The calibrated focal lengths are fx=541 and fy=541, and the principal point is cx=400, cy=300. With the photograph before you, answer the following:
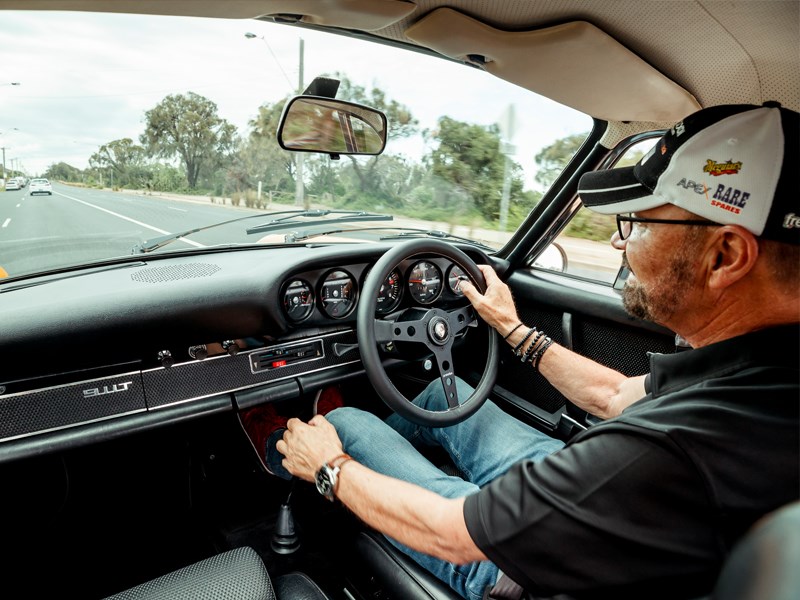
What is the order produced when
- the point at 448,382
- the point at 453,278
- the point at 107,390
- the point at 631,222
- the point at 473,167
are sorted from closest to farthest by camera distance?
the point at 631,222 → the point at 107,390 → the point at 448,382 → the point at 453,278 → the point at 473,167

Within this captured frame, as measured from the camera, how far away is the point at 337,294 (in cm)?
265

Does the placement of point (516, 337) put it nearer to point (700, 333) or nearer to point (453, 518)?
point (700, 333)

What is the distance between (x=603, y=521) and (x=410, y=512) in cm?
54

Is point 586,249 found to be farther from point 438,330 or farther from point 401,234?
point 438,330

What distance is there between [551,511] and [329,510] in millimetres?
2037

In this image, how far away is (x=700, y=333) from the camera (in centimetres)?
138

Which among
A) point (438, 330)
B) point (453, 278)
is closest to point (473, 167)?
point (453, 278)

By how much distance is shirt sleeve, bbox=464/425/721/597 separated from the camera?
99 centimetres

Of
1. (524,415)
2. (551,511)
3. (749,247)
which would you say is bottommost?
(524,415)

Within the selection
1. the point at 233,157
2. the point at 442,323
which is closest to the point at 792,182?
A: the point at 442,323

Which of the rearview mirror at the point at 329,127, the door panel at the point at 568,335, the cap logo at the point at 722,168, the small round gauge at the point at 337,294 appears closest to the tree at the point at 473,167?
the door panel at the point at 568,335

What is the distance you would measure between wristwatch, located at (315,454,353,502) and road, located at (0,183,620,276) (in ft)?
4.80

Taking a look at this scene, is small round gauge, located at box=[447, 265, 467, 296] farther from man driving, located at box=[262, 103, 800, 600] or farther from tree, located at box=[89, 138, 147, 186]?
tree, located at box=[89, 138, 147, 186]

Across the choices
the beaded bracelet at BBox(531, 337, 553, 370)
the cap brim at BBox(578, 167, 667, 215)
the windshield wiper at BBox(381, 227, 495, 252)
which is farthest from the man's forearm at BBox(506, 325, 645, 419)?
the windshield wiper at BBox(381, 227, 495, 252)
